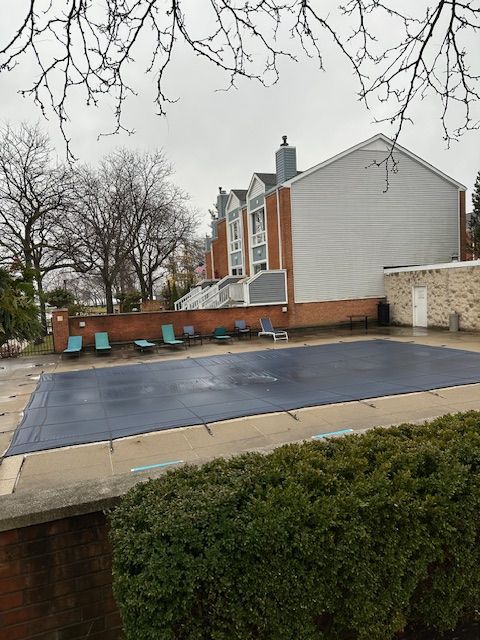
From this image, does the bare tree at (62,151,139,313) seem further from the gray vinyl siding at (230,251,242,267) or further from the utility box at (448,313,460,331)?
the utility box at (448,313,460,331)

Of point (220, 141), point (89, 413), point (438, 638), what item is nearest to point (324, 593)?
point (438, 638)

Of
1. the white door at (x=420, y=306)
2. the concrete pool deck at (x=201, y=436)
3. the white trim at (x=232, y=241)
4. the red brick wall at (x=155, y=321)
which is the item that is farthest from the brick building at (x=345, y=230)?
the concrete pool deck at (x=201, y=436)

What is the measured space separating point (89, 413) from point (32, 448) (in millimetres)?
1782

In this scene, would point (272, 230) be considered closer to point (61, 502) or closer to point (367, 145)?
point (367, 145)

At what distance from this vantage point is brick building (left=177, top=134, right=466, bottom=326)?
21.5 meters

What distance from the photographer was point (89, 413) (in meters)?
8.12

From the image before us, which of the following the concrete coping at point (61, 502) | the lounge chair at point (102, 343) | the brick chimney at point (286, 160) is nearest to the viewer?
the concrete coping at point (61, 502)

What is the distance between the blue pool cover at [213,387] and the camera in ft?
24.1

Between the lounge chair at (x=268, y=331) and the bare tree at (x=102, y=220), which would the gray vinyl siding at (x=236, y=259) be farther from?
the lounge chair at (x=268, y=331)

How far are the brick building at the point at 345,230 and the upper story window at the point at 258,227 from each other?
0.53 m

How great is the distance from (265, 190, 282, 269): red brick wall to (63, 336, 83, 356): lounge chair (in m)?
10.8

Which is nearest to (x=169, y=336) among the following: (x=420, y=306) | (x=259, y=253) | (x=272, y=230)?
(x=272, y=230)

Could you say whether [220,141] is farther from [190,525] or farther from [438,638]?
[438,638]

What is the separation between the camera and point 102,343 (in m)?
17.5
